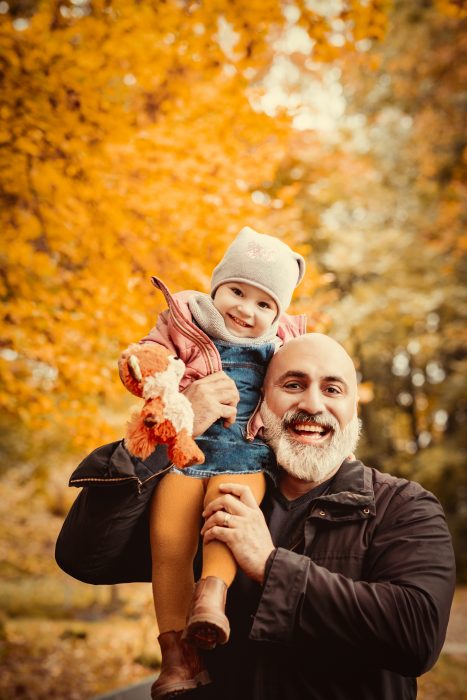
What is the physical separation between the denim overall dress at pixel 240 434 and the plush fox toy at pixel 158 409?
23 cm

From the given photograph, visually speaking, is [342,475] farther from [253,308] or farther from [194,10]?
[194,10]

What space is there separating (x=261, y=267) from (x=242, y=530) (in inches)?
34.8

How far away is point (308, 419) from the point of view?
6.64ft

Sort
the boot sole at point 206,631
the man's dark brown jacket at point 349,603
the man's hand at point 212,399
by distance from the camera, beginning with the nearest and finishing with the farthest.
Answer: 1. the boot sole at point 206,631
2. the man's dark brown jacket at point 349,603
3. the man's hand at point 212,399

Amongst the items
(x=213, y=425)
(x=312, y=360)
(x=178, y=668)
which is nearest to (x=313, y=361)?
(x=312, y=360)

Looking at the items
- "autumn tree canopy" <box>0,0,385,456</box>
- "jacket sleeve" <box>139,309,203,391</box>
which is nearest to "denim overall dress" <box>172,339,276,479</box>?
"jacket sleeve" <box>139,309,203,391</box>

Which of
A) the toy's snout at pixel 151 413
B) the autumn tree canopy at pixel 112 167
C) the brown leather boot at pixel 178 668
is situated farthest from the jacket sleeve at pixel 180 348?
the autumn tree canopy at pixel 112 167

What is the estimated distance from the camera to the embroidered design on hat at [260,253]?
84.3 inches

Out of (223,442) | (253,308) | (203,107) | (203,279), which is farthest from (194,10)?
(223,442)

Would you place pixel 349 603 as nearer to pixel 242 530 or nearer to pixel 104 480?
pixel 242 530

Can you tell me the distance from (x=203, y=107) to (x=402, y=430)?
16.3 meters

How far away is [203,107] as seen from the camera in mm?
4641

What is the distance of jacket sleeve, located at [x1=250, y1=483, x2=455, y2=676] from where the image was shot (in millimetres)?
1655

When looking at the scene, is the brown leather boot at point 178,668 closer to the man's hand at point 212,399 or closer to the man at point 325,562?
the man at point 325,562
